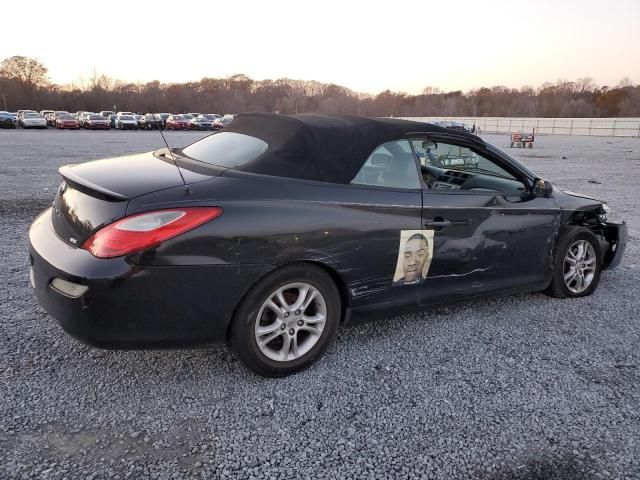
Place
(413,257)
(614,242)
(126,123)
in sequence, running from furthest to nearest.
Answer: (126,123), (614,242), (413,257)

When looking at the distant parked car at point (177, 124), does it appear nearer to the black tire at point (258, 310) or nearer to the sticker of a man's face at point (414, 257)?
the sticker of a man's face at point (414, 257)

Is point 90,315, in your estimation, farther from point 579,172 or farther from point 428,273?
point 579,172

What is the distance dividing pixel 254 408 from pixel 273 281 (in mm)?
693

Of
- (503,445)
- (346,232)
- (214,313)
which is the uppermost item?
(346,232)

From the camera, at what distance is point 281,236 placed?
2871mm

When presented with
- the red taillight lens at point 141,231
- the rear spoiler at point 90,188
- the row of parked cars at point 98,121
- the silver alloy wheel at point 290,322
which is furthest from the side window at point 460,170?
the row of parked cars at point 98,121

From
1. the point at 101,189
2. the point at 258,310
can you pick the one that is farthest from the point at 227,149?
the point at 258,310

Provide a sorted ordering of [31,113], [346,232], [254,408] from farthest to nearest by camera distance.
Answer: [31,113] < [346,232] < [254,408]

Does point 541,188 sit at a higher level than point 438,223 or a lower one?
higher

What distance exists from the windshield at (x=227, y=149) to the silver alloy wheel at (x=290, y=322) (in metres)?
0.88

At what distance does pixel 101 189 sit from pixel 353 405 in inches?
71.4

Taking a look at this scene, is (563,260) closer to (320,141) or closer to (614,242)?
(614,242)

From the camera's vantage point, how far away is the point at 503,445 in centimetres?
254

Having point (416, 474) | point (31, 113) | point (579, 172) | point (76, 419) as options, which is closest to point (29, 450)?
point (76, 419)
